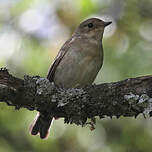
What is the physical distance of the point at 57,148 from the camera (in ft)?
19.9

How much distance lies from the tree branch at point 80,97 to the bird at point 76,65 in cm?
121

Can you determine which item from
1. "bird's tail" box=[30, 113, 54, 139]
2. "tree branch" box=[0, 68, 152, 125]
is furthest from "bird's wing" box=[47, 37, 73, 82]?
"tree branch" box=[0, 68, 152, 125]

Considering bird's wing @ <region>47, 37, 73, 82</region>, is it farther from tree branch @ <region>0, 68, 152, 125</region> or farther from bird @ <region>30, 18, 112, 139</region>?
tree branch @ <region>0, 68, 152, 125</region>

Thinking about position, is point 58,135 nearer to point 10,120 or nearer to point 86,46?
point 10,120

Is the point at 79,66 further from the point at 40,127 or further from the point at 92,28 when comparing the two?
the point at 40,127

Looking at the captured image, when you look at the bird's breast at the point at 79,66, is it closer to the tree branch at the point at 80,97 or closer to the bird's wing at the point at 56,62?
the bird's wing at the point at 56,62

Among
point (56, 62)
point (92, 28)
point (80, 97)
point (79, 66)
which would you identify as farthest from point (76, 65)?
point (80, 97)

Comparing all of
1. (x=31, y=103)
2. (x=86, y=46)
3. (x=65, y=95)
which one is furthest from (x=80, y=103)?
(x=86, y=46)

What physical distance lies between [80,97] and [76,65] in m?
1.44

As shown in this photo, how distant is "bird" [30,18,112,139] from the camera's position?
19.1 feet

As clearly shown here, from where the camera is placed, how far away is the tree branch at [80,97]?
Answer: 4154 millimetres

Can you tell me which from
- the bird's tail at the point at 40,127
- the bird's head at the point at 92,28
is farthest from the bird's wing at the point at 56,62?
the bird's tail at the point at 40,127

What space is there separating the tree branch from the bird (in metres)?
1.21

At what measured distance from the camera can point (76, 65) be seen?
5797 mm
